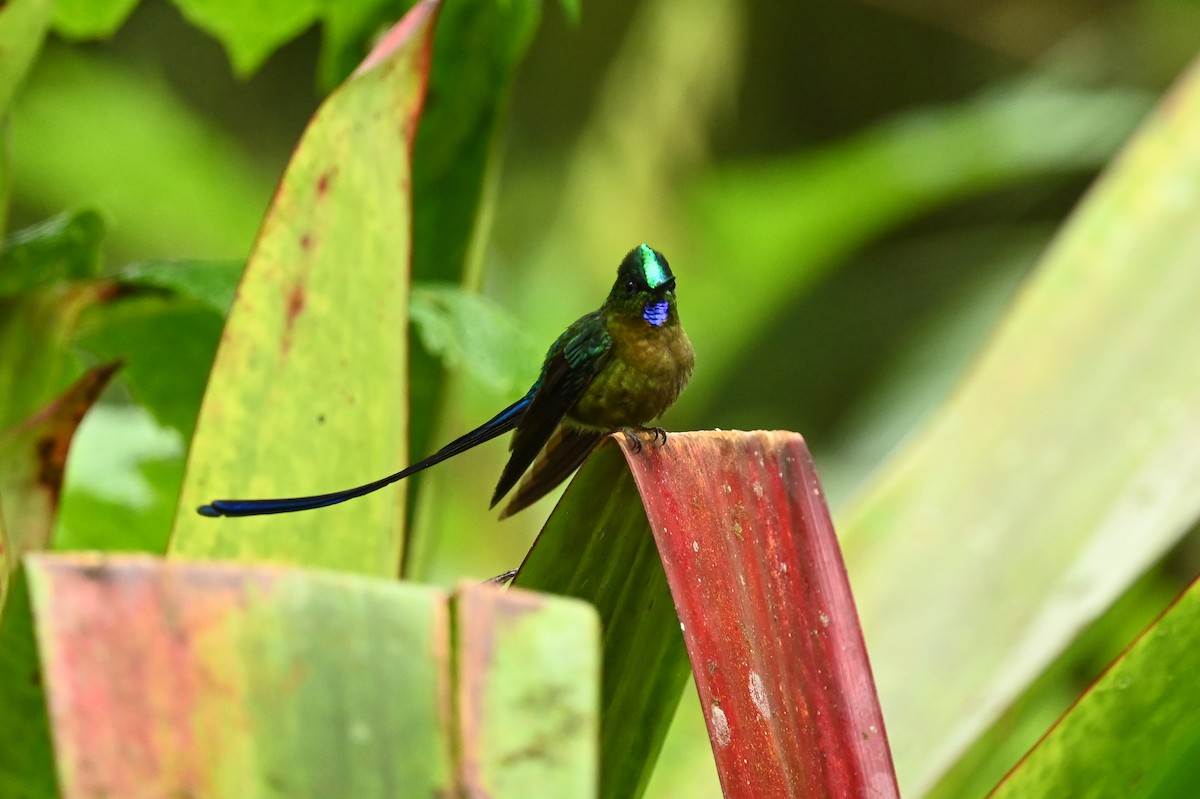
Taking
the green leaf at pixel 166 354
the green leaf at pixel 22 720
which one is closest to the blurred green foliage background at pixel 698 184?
the green leaf at pixel 166 354

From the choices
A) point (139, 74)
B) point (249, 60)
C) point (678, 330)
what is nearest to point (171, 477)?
point (249, 60)

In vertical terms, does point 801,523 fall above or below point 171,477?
above

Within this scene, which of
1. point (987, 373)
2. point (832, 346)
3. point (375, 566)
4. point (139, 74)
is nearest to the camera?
point (375, 566)

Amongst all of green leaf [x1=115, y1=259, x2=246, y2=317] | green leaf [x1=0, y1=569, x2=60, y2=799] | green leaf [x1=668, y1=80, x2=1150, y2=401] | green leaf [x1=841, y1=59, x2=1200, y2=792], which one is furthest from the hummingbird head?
green leaf [x1=668, y1=80, x2=1150, y2=401]

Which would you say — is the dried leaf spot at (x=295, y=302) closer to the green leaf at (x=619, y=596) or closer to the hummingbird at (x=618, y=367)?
the green leaf at (x=619, y=596)

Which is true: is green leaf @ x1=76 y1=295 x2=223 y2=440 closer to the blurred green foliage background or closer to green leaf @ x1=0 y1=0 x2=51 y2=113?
the blurred green foliage background

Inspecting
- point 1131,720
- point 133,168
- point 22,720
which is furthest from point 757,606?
point 133,168

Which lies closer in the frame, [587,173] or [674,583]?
[674,583]

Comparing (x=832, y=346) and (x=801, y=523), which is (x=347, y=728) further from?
(x=832, y=346)
